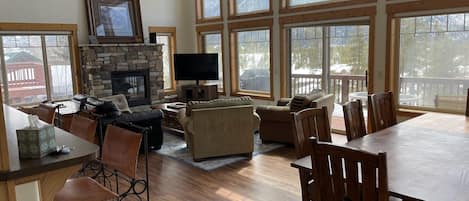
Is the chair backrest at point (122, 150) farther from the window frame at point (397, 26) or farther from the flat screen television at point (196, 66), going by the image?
the flat screen television at point (196, 66)

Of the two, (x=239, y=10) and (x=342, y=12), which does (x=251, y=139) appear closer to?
(x=342, y=12)

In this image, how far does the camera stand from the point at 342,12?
6008mm

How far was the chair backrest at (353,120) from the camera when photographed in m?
2.92

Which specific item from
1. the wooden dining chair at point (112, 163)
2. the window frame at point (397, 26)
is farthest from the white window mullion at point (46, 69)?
the window frame at point (397, 26)

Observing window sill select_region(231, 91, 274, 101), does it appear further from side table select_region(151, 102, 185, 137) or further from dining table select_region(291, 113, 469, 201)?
dining table select_region(291, 113, 469, 201)

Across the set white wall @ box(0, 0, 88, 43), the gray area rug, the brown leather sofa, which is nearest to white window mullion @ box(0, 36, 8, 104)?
white wall @ box(0, 0, 88, 43)

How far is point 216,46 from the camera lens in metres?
8.75

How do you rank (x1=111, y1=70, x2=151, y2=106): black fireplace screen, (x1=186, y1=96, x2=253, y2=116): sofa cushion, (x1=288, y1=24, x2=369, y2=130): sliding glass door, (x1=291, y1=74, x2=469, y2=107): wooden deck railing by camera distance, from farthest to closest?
(x1=111, y1=70, x2=151, y2=106): black fireplace screen
(x1=288, y1=24, x2=369, y2=130): sliding glass door
(x1=291, y1=74, x2=469, y2=107): wooden deck railing
(x1=186, y1=96, x2=253, y2=116): sofa cushion

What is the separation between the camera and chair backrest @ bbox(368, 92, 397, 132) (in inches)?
131

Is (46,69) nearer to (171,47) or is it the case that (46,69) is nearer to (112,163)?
(171,47)

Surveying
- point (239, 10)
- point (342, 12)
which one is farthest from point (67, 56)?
point (342, 12)

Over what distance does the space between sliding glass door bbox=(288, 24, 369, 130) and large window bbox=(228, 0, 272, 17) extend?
2.45 ft

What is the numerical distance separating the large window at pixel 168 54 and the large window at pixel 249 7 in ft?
5.46

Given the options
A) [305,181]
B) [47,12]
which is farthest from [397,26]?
[47,12]
